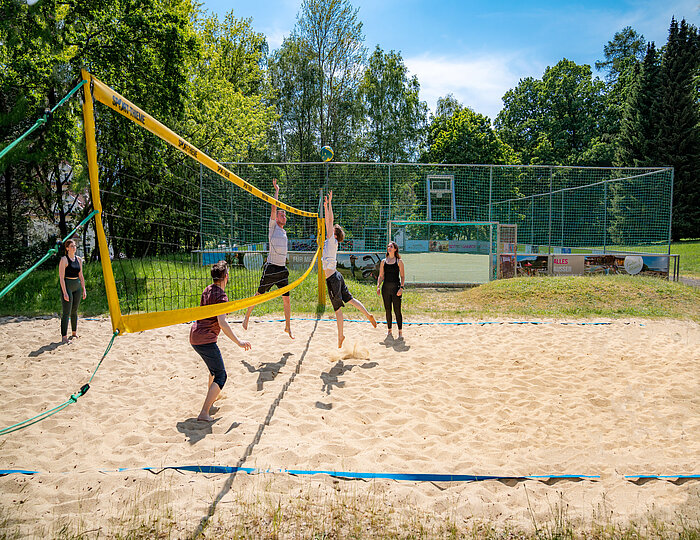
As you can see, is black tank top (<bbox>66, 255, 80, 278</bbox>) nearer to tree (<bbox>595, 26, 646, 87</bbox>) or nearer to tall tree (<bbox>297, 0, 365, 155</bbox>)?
tall tree (<bbox>297, 0, 365, 155</bbox>)

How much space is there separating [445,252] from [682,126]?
63.7 feet

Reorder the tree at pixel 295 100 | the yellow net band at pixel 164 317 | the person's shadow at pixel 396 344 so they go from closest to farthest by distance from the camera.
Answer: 1. the yellow net band at pixel 164 317
2. the person's shadow at pixel 396 344
3. the tree at pixel 295 100

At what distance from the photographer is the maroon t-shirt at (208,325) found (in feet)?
12.0

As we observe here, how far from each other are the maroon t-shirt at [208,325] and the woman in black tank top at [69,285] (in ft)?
12.6

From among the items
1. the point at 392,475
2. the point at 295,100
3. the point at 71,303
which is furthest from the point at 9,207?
the point at 295,100

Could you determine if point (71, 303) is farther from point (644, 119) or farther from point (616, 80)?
point (616, 80)

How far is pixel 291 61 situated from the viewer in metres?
28.3

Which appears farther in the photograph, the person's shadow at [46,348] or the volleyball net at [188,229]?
the volleyball net at [188,229]

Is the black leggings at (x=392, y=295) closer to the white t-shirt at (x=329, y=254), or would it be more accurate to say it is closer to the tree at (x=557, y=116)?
the white t-shirt at (x=329, y=254)

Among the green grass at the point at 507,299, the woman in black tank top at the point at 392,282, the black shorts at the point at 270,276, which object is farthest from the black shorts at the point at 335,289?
the green grass at the point at 507,299

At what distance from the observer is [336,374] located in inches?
202

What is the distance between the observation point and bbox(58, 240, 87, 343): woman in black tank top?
6.29 m

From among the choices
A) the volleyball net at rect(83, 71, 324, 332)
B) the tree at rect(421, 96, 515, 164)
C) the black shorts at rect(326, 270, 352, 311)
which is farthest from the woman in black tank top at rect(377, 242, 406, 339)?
the tree at rect(421, 96, 515, 164)

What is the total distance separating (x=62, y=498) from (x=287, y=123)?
100.0 feet
